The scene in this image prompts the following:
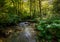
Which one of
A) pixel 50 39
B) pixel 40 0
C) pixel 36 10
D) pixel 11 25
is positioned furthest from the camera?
pixel 36 10

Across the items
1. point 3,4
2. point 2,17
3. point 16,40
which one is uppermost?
point 3,4

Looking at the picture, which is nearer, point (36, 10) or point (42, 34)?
point (42, 34)

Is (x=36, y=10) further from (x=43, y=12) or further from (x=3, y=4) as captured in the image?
(x=3, y=4)

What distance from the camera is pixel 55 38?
10.0 m

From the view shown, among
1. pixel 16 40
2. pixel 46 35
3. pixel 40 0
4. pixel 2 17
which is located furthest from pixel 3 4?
pixel 40 0

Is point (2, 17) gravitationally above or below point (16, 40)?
above

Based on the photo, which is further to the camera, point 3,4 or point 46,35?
point 3,4

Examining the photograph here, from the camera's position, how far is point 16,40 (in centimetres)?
1087

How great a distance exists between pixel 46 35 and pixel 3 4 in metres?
6.31

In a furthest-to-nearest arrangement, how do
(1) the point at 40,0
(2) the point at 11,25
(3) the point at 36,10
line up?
(3) the point at 36,10
(1) the point at 40,0
(2) the point at 11,25

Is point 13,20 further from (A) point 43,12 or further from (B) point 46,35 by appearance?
(A) point 43,12

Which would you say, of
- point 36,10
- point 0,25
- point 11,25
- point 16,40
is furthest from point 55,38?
point 36,10

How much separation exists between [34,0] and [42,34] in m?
13.7

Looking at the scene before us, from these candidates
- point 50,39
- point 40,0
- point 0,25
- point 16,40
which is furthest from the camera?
point 40,0
